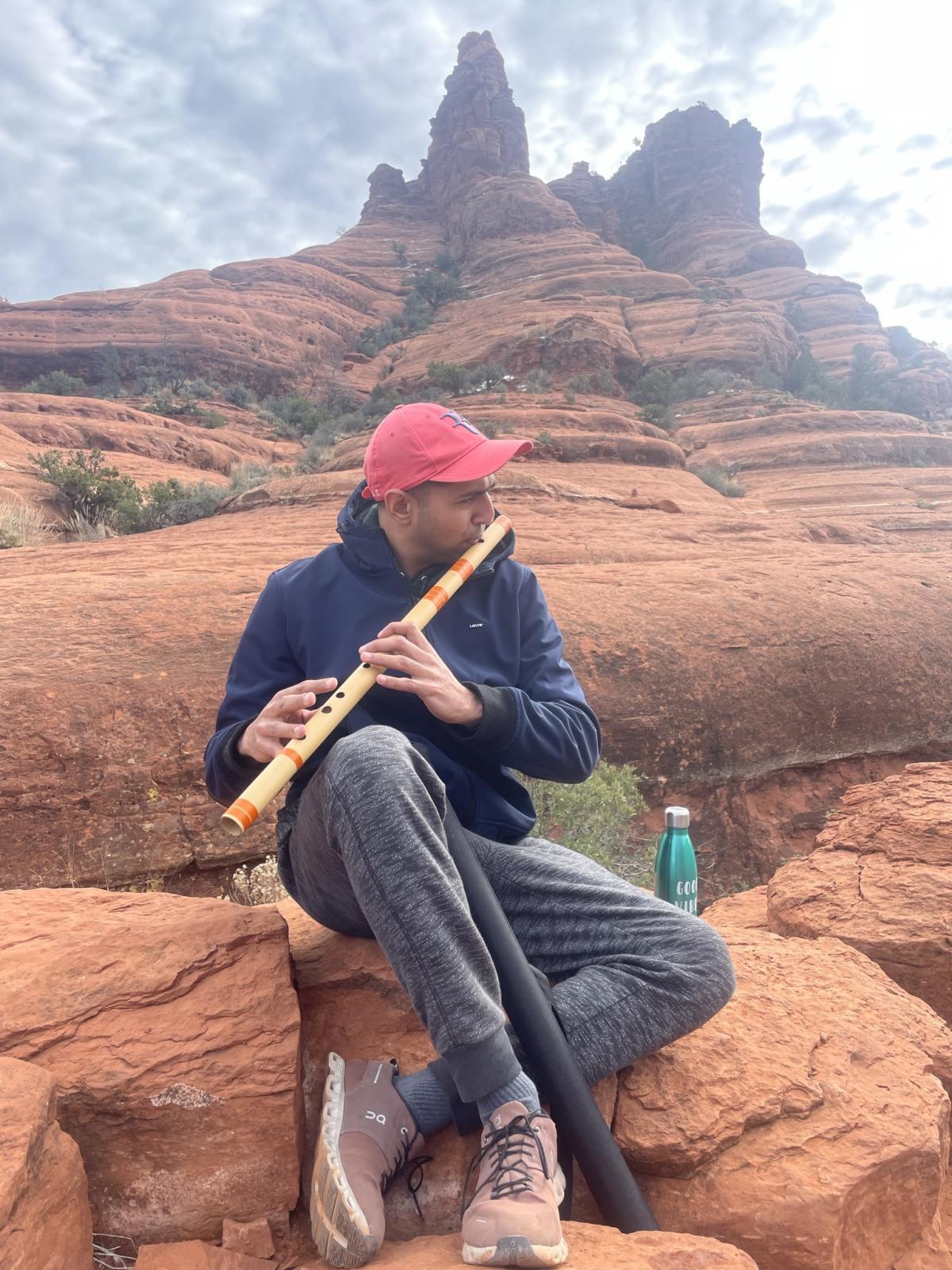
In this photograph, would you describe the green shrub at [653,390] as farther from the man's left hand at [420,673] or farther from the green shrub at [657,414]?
the man's left hand at [420,673]

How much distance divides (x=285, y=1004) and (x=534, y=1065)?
624 millimetres

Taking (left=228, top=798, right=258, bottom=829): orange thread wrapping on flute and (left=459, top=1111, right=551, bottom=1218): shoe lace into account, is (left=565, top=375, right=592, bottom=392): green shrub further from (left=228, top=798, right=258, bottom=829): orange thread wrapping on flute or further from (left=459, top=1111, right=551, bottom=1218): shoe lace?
(left=459, top=1111, right=551, bottom=1218): shoe lace

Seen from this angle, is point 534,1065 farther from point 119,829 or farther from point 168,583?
point 168,583

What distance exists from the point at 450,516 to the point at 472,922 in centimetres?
115

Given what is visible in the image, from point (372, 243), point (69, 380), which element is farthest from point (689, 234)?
point (69, 380)

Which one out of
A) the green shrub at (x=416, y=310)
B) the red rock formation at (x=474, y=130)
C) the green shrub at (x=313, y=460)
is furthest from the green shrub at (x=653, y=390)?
the red rock formation at (x=474, y=130)

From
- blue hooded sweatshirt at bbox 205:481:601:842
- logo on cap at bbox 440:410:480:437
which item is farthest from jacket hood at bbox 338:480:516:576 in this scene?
logo on cap at bbox 440:410:480:437

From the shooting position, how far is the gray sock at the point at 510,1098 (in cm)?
161

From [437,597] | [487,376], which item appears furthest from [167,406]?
[437,597]

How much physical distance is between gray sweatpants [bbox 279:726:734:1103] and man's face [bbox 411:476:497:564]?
757 millimetres

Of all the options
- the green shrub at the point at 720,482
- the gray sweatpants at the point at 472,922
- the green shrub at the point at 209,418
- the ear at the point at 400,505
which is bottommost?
the gray sweatpants at the point at 472,922

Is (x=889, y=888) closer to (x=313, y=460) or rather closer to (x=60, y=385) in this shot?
(x=313, y=460)

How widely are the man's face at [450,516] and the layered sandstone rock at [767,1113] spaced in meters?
1.19

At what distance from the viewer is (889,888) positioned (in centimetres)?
315
